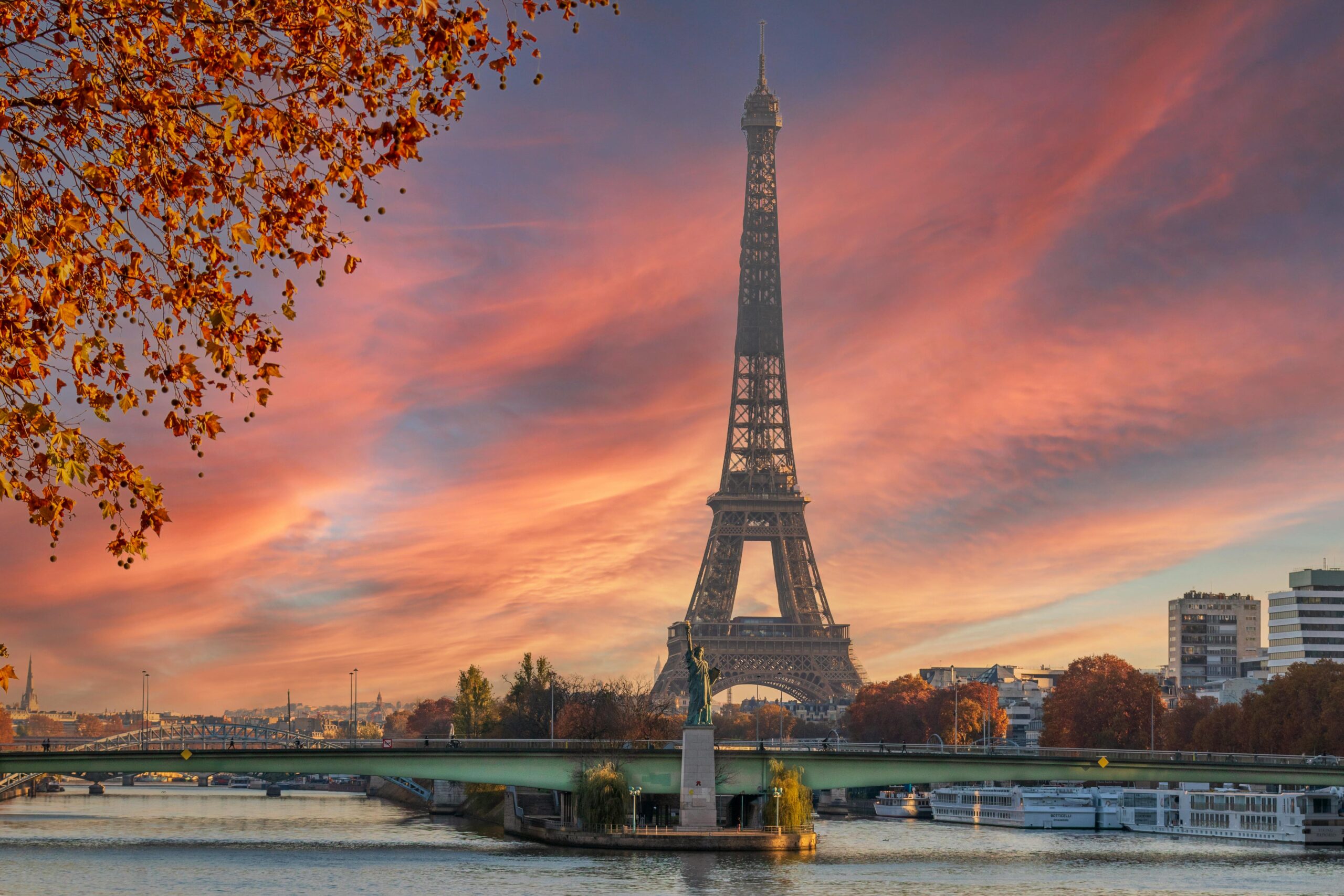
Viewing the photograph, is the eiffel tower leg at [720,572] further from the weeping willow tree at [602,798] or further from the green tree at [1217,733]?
the weeping willow tree at [602,798]

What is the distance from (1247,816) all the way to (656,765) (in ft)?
113

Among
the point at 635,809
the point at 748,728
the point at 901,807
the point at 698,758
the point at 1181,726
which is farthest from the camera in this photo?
the point at 748,728

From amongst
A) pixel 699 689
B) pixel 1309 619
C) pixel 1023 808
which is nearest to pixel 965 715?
pixel 1023 808

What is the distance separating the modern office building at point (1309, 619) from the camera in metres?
179

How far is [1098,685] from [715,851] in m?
66.8

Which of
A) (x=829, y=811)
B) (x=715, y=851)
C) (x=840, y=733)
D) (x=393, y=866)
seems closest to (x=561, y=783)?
(x=715, y=851)

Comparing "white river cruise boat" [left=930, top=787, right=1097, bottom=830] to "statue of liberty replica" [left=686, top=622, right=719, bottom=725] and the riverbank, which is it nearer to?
the riverbank

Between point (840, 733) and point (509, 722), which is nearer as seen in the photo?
point (509, 722)

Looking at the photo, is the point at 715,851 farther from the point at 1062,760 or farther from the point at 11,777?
the point at 11,777

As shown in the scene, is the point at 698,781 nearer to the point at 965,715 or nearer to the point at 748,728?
the point at 965,715

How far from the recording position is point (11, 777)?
130m

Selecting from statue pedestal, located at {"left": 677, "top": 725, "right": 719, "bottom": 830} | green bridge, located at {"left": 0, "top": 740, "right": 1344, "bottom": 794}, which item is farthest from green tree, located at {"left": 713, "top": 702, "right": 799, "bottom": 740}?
statue pedestal, located at {"left": 677, "top": 725, "right": 719, "bottom": 830}

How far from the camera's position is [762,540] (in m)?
148

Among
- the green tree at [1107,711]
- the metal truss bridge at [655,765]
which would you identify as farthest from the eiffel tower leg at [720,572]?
the metal truss bridge at [655,765]
